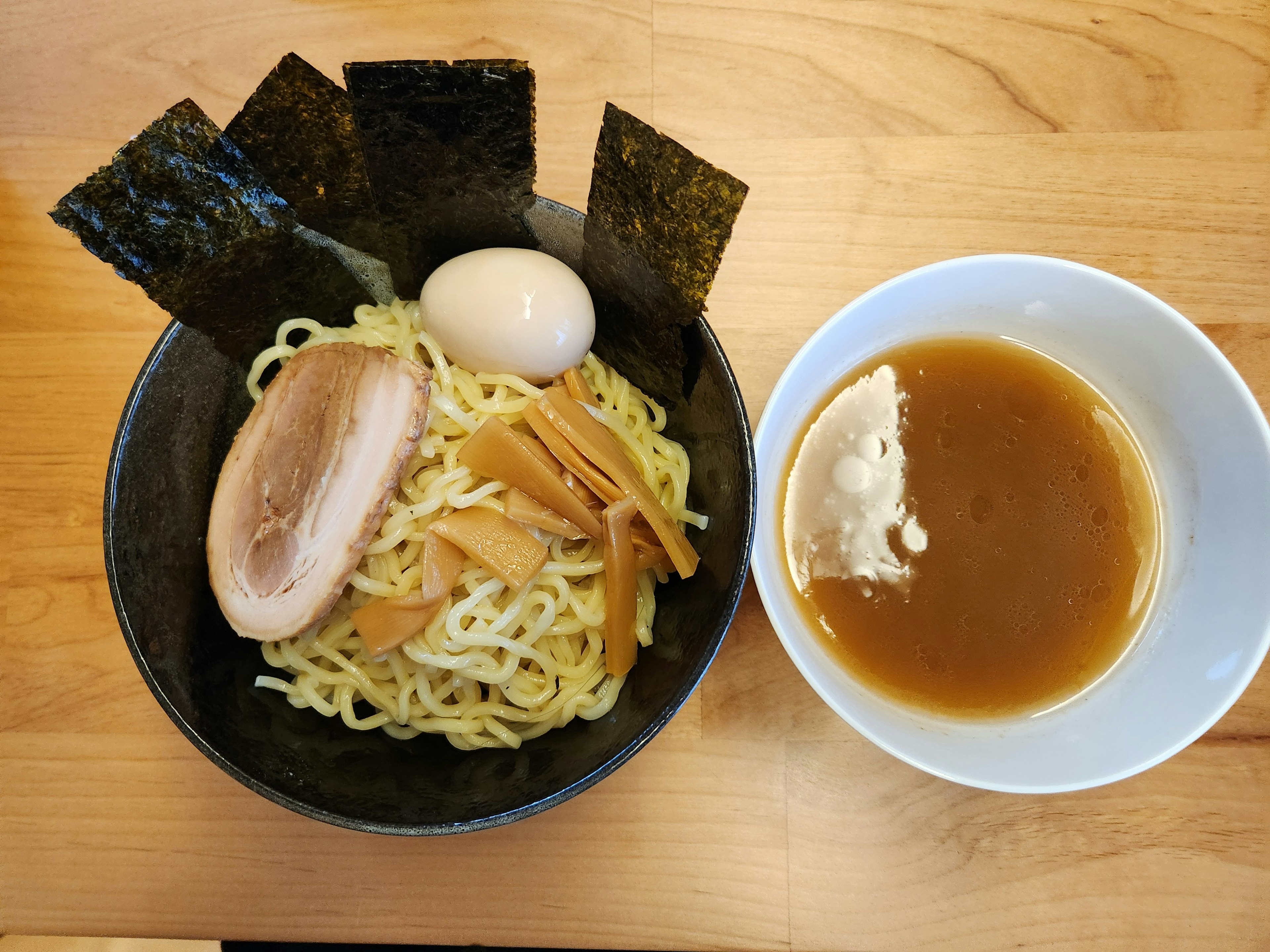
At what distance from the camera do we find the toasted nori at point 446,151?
3.10ft

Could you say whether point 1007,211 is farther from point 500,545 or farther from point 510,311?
point 500,545

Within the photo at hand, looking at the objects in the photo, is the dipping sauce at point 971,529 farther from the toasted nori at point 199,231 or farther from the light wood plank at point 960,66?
the toasted nori at point 199,231

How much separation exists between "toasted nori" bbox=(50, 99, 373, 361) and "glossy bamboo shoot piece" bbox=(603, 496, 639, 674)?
2.13 ft

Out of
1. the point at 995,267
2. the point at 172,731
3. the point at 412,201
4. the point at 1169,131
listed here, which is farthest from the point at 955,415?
the point at 172,731

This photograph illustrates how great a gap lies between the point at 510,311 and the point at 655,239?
0.80 feet

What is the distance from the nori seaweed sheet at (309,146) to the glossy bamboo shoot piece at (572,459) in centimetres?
42

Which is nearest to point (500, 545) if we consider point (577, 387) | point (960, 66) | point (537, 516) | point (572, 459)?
point (537, 516)

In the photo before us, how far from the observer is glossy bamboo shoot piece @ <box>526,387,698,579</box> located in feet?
3.44

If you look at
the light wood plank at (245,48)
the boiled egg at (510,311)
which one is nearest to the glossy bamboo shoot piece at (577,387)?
the boiled egg at (510,311)

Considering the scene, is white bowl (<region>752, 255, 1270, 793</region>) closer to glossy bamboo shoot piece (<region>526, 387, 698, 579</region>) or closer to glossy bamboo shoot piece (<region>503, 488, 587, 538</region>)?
glossy bamboo shoot piece (<region>526, 387, 698, 579</region>)

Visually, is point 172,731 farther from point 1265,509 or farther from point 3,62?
point 1265,509

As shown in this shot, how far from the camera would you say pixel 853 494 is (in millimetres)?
1188

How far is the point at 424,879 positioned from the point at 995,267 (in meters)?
1.38

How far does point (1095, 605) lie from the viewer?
120 cm
